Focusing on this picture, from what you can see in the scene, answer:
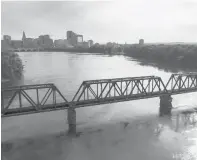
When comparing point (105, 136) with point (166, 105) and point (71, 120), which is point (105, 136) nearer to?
point (71, 120)

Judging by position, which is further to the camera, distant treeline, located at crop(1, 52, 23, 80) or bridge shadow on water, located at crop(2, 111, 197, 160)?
distant treeline, located at crop(1, 52, 23, 80)

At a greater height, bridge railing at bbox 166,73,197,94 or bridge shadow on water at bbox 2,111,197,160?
bridge railing at bbox 166,73,197,94

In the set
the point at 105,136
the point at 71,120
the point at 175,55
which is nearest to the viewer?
the point at 105,136

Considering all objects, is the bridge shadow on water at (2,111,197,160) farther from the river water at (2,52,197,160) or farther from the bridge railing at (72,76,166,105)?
the bridge railing at (72,76,166,105)

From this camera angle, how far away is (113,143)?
27.8 metres

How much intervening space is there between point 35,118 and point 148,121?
2038 cm

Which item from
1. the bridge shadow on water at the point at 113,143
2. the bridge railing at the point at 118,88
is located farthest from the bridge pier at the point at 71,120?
the bridge railing at the point at 118,88

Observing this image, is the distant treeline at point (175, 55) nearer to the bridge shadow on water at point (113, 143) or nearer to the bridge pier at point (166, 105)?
the bridge pier at point (166, 105)

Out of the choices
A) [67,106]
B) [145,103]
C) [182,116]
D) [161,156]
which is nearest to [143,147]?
[161,156]

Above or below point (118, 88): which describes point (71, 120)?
below

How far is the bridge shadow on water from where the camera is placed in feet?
81.5

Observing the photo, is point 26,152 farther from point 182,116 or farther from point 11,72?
point 11,72

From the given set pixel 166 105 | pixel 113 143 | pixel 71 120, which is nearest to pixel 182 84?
pixel 166 105

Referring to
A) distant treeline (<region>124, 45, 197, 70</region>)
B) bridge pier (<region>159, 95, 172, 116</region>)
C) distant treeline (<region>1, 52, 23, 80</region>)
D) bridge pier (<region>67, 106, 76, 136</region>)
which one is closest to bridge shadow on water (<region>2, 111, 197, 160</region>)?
bridge pier (<region>67, 106, 76, 136</region>)
